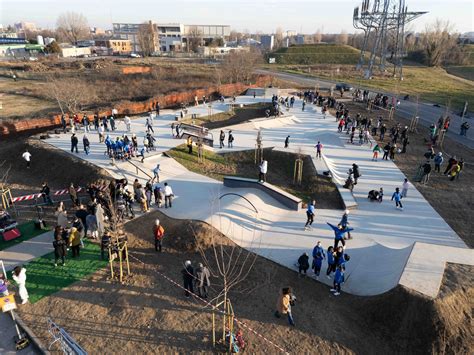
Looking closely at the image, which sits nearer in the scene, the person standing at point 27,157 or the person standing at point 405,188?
the person standing at point 405,188

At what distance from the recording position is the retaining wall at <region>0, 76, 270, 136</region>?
27781 mm

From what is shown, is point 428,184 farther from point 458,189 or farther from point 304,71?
point 304,71

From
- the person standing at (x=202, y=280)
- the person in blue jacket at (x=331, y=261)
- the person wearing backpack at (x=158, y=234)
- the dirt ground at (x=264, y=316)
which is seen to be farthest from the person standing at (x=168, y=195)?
the person in blue jacket at (x=331, y=261)

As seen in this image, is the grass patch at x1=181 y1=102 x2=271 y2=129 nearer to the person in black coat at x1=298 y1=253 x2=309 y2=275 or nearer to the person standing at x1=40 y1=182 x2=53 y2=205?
the person standing at x1=40 y1=182 x2=53 y2=205

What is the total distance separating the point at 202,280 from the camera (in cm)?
1001

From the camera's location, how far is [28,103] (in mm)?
39844

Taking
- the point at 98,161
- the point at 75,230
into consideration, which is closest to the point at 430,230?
the point at 75,230

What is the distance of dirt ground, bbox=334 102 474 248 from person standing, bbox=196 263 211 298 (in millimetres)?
10886

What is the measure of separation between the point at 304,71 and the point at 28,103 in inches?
1885

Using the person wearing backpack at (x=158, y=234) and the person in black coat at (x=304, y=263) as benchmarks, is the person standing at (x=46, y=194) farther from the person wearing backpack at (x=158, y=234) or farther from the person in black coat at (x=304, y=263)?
the person in black coat at (x=304, y=263)

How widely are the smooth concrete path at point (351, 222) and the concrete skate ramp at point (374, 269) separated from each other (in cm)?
3

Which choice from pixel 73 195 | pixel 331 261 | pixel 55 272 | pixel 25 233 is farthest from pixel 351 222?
pixel 25 233

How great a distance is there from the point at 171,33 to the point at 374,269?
13962cm

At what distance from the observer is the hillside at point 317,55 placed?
77812mm
